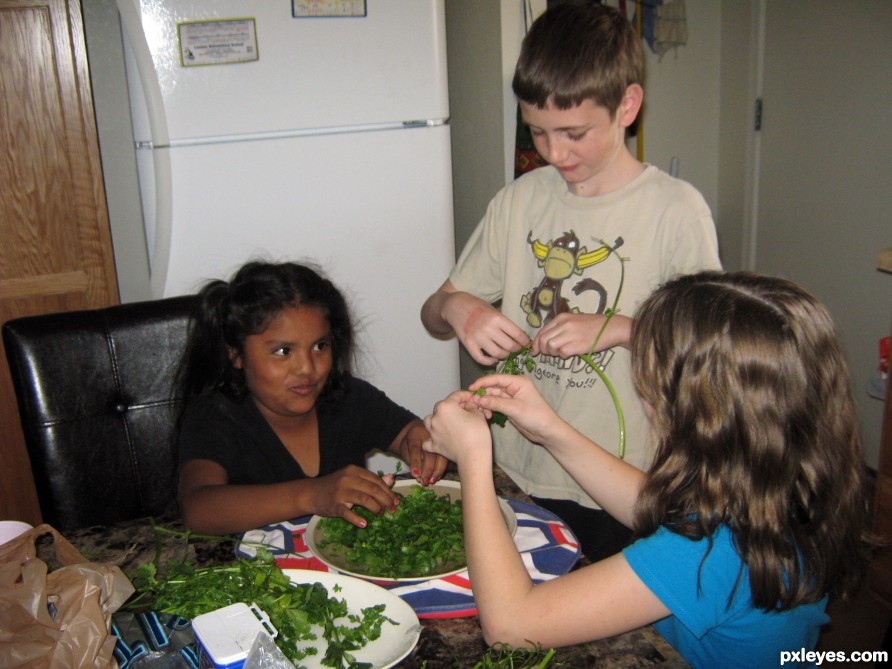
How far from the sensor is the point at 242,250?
87.4 inches

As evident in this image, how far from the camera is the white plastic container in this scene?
742 millimetres

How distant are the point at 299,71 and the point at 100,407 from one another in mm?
1099

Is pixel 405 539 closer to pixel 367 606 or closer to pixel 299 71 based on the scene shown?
pixel 367 606

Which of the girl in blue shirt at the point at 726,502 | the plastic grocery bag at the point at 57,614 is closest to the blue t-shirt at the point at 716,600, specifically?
the girl in blue shirt at the point at 726,502

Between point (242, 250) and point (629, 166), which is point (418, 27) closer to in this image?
point (242, 250)

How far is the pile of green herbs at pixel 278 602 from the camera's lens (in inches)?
35.9

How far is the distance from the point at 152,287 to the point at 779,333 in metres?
1.73

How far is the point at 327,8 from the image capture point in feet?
6.98

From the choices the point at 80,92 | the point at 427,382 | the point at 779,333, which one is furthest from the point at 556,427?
the point at 80,92

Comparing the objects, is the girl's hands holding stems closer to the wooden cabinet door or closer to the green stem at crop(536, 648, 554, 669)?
the green stem at crop(536, 648, 554, 669)

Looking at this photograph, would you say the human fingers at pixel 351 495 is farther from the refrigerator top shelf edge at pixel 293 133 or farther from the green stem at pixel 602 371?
the refrigerator top shelf edge at pixel 293 133

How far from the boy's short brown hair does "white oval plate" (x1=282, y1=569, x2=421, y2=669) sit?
2.74ft

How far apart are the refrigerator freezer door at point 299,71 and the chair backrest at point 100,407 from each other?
0.80 meters

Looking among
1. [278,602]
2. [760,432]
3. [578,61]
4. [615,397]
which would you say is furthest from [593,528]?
[578,61]
